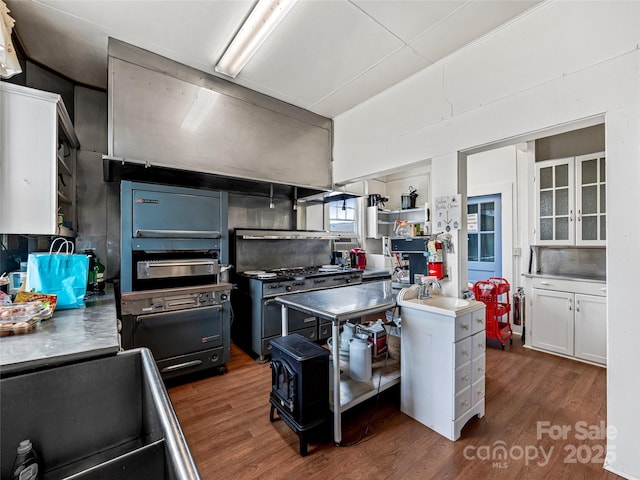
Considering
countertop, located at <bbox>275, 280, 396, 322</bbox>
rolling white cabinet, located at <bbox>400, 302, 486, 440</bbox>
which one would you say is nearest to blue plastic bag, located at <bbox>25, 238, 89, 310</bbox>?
countertop, located at <bbox>275, 280, 396, 322</bbox>

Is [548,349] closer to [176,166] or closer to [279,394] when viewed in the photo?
[279,394]

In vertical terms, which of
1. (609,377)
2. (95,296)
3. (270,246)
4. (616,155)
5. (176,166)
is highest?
(176,166)

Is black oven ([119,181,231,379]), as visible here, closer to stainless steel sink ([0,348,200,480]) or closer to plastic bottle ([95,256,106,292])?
plastic bottle ([95,256,106,292])

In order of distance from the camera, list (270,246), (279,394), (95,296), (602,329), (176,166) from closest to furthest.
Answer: (279,394) → (95,296) → (176,166) → (602,329) → (270,246)

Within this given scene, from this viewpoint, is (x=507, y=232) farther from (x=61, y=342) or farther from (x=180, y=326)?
(x=61, y=342)

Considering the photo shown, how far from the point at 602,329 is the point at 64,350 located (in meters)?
4.33

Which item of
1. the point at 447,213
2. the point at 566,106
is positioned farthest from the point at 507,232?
the point at 566,106

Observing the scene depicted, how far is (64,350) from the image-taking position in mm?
1123

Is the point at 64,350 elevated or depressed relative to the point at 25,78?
depressed

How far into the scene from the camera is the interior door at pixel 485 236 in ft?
13.6

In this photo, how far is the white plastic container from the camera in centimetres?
218

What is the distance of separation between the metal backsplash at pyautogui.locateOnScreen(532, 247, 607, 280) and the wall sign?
2102 mm

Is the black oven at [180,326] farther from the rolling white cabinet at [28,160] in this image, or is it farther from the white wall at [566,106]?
the white wall at [566,106]

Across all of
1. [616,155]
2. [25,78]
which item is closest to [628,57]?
[616,155]
